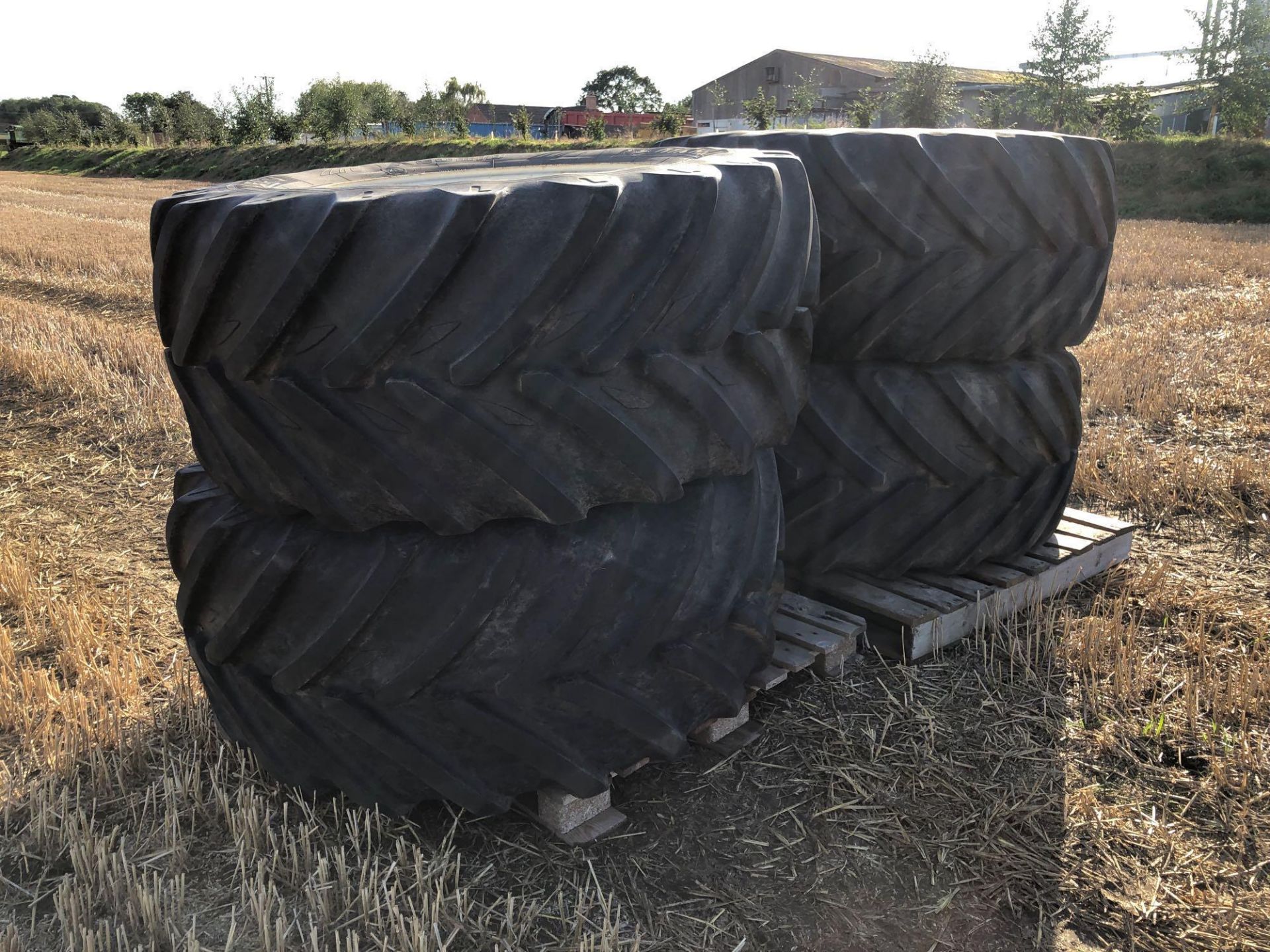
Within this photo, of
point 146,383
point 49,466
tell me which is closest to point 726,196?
point 49,466

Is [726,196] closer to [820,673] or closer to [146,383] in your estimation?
[820,673]

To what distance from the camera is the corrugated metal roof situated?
155ft

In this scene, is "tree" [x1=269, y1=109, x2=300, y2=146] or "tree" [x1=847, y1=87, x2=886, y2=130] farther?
"tree" [x1=269, y1=109, x2=300, y2=146]

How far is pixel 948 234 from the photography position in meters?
2.76

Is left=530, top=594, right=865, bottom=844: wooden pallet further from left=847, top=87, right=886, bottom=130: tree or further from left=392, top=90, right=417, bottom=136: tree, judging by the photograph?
left=392, top=90, right=417, bottom=136: tree

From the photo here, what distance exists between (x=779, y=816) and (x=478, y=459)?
1.09 m

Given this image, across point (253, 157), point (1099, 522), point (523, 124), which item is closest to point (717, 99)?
point (523, 124)

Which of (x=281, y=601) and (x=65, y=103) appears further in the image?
(x=65, y=103)

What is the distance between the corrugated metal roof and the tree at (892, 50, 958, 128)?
11.4 ft

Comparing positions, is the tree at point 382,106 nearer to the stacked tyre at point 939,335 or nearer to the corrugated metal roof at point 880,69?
the corrugated metal roof at point 880,69

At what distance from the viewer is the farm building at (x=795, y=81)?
171 feet

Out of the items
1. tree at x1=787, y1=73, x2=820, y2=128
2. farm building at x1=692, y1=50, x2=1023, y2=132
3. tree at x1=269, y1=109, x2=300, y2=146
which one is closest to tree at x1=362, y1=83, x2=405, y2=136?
tree at x1=269, y1=109, x2=300, y2=146

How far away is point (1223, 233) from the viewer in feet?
53.9

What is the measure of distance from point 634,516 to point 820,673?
0.97m
